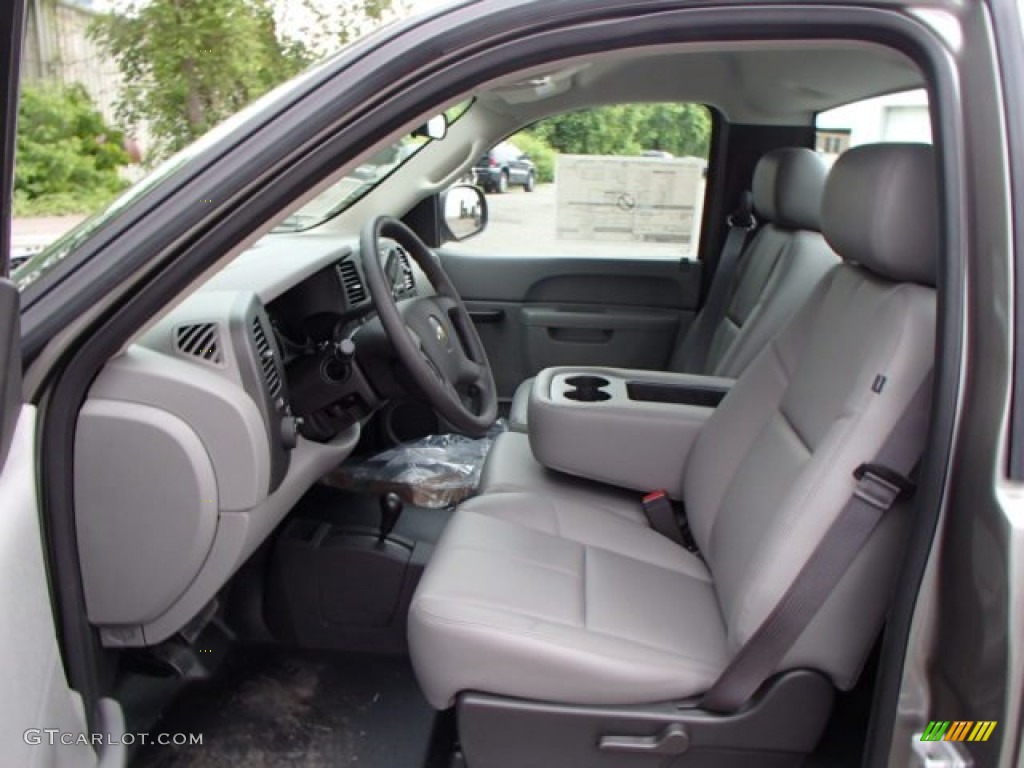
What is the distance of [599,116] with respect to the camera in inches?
116

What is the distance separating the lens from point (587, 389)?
2250mm

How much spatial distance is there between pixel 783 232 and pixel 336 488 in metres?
1.53

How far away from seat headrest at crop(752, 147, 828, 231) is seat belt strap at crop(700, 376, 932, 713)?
1200mm

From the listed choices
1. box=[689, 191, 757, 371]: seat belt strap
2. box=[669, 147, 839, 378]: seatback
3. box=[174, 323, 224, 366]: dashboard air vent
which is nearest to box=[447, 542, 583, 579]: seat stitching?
box=[174, 323, 224, 366]: dashboard air vent

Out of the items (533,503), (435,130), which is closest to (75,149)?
(435,130)

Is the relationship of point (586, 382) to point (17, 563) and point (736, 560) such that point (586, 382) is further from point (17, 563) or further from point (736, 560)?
point (17, 563)

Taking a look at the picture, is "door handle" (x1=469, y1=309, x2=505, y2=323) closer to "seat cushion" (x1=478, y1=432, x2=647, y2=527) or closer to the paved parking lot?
the paved parking lot

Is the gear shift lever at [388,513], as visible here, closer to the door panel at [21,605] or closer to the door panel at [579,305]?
the door panel at [21,605]

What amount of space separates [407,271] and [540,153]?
1.01 m

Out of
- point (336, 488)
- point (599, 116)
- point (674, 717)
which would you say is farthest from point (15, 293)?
point (599, 116)

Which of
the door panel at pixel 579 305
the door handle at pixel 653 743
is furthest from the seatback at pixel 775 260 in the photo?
the door handle at pixel 653 743

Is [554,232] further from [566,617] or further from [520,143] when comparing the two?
[566,617]

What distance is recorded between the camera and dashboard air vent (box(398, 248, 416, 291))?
2269 millimetres

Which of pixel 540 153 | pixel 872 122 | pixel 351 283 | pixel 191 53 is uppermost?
pixel 191 53
